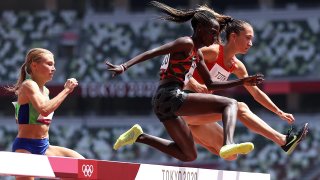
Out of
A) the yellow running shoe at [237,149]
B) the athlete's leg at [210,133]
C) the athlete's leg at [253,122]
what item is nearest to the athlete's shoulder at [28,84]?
the yellow running shoe at [237,149]

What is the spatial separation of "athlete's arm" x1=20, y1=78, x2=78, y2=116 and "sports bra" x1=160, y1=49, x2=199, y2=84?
2.70 feet

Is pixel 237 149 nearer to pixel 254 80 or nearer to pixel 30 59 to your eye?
pixel 254 80

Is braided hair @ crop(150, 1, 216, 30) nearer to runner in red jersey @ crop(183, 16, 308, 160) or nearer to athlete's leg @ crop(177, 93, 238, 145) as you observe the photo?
athlete's leg @ crop(177, 93, 238, 145)

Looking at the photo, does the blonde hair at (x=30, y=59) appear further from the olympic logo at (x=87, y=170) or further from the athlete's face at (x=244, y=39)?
the athlete's face at (x=244, y=39)

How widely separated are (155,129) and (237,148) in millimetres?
17100

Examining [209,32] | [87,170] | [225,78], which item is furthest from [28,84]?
[225,78]

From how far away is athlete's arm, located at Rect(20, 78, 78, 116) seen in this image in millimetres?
5891

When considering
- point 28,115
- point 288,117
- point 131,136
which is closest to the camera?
point 28,115

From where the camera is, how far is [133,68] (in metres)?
24.1

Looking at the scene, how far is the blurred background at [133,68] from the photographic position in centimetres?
2223

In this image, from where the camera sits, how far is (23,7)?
86.8ft

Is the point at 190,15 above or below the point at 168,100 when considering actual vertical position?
above

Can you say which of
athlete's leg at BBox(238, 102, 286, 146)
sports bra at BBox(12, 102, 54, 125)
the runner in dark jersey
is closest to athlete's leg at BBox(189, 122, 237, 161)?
athlete's leg at BBox(238, 102, 286, 146)

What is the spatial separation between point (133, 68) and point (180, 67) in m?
17.7
